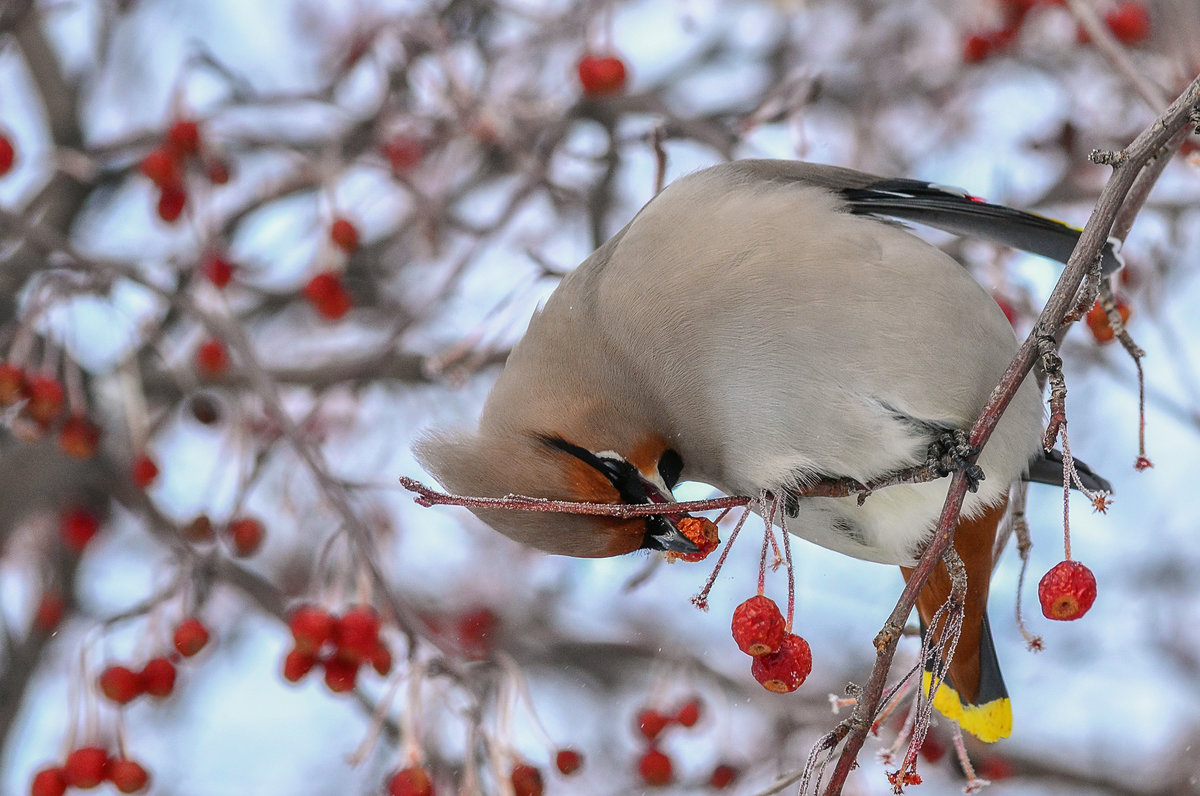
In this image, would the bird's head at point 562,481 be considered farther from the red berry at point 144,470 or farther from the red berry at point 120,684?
the red berry at point 144,470

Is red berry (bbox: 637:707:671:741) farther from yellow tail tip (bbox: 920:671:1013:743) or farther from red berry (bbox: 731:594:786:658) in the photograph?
red berry (bbox: 731:594:786:658)

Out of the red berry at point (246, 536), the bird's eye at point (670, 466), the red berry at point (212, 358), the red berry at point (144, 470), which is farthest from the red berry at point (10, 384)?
the bird's eye at point (670, 466)

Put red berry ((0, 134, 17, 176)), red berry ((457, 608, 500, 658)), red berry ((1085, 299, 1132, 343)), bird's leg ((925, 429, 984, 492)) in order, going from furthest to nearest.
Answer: red berry ((457, 608, 500, 658))
red berry ((0, 134, 17, 176))
red berry ((1085, 299, 1132, 343))
bird's leg ((925, 429, 984, 492))

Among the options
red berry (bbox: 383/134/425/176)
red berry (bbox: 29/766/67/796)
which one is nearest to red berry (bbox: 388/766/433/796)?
red berry (bbox: 29/766/67/796)

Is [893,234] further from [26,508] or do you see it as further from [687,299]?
[26,508]

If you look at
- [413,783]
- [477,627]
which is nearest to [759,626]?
[413,783]

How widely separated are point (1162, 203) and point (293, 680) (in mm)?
3177

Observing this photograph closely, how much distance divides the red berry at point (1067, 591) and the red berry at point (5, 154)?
11.2 feet

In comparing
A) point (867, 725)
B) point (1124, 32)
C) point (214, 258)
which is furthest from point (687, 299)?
point (1124, 32)

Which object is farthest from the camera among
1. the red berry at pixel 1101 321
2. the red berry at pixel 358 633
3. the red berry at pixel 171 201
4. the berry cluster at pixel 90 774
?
the red berry at pixel 171 201

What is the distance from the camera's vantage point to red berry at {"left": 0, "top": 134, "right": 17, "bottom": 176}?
3848 mm

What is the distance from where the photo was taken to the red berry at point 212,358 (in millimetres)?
4238

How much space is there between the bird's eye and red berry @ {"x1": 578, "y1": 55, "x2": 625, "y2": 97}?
149cm

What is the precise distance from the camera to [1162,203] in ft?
13.3
